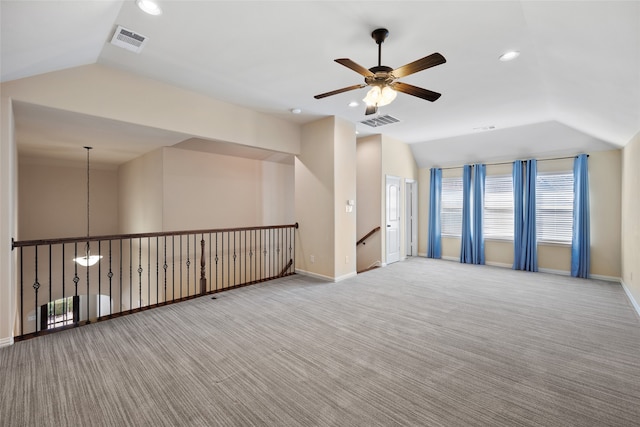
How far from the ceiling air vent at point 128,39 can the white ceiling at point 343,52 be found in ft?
0.23

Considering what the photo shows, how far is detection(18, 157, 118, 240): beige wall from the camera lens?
7.43m

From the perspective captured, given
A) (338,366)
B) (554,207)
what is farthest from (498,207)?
(338,366)

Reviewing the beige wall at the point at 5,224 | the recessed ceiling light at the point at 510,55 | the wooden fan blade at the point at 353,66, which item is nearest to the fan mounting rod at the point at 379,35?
the wooden fan blade at the point at 353,66

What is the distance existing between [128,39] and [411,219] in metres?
7.09

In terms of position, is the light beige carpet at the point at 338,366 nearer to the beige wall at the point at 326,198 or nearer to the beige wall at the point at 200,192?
the beige wall at the point at 326,198

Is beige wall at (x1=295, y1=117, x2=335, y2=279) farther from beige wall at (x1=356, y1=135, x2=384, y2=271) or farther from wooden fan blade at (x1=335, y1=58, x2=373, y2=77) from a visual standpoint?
wooden fan blade at (x1=335, y1=58, x2=373, y2=77)

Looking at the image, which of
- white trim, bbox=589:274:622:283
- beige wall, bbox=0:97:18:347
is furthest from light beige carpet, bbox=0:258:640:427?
white trim, bbox=589:274:622:283

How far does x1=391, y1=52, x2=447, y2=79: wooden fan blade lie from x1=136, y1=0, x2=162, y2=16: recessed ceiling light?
6.76 feet

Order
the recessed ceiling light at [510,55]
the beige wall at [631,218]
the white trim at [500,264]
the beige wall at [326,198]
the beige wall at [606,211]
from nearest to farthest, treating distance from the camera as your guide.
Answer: the recessed ceiling light at [510,55] → the beige wall at [631,218] → the beige wall at [326,198] → the beige wall at [606,211] → the white trim at [500,264]

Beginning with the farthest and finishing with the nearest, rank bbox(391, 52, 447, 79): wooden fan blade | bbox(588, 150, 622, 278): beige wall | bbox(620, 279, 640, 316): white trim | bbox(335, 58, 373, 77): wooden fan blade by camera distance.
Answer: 1. bbox(588, 150, 622, 278): beige wall
2. bbox(620, 279, 640, 316): white trim
3. bbox(335, 58, 373, 77): wooden fan blade
4. bbox(391, 52, 447, 79): wooden fan blade

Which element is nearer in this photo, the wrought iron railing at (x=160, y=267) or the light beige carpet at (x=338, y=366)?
the light beige carpet at (x=338, y=366)

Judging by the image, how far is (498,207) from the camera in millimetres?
6777

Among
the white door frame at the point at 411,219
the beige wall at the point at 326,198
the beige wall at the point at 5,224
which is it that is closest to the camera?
the beige wall at the point at 5,224

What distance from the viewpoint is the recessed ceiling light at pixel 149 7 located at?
2271mm
